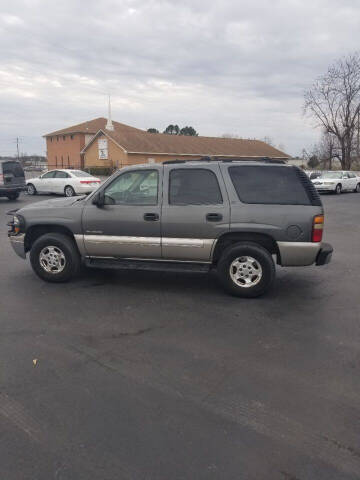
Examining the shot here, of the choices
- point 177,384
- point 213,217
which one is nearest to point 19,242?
point 213,217

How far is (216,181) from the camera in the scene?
18.1ft

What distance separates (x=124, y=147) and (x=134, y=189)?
35951 mm

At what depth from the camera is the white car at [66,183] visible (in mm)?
20219

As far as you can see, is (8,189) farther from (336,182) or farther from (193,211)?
(336,182)

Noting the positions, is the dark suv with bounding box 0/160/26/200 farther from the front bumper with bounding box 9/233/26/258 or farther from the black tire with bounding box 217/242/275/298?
the black tire with bounding box 217/242/275/298

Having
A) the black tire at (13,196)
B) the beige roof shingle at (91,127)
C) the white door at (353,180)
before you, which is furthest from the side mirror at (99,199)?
the beige roof shingle at (91,127)

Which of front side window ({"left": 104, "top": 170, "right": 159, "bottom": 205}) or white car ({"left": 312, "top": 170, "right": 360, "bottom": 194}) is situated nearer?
front side window ({"left": 104, "top": 170, "right": 159, "bottom": 205})

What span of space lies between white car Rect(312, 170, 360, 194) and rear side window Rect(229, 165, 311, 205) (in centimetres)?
2144

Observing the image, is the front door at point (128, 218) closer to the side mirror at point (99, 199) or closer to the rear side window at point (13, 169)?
the side mirror at point (99, 199)

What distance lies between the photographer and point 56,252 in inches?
236

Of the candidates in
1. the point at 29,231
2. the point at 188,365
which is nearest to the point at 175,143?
the point at 29,231

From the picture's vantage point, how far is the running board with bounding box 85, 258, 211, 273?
554 cm

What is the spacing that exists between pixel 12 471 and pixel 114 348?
1.65 metres

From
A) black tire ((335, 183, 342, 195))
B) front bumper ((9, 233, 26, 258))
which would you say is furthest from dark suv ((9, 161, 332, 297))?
black tire ((335, 183, 342, 195))
